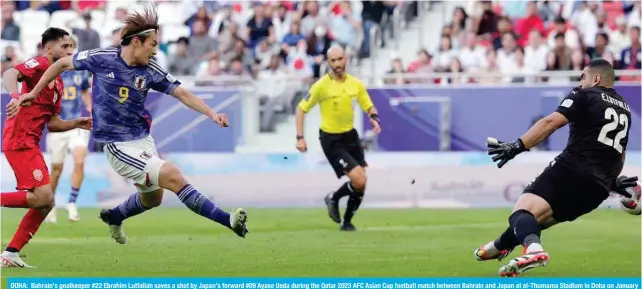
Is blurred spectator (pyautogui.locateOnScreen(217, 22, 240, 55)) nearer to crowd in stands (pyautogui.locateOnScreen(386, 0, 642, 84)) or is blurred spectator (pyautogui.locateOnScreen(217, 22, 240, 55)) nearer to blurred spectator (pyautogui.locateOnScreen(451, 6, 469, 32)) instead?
crowd in stands (pyautogui.locateOnScreen(386, 0, 642, 84))

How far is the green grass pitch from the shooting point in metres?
12.5

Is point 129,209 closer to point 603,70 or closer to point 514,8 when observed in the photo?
point 603,70

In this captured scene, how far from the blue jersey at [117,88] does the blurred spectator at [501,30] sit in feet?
46.9

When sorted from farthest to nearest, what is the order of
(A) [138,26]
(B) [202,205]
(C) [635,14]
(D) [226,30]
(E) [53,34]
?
1. (D) [226,30]
2. (C) [635,14]
3. (E) [53,34]
4. (A) [138,26]
5. (B) [202,205]

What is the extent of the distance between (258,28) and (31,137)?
48.9 ft

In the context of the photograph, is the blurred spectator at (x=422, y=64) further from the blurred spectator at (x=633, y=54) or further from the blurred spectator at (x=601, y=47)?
the blurred spectator at (x=633, y=54)

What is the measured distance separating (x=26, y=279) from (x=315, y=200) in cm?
1092

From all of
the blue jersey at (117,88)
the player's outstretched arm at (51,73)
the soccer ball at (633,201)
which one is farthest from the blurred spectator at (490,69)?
the player's outstretched arm at (51,73)

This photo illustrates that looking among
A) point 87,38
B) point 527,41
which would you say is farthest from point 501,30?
point 87,38

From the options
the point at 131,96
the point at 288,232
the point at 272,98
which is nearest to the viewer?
the point at 131,96

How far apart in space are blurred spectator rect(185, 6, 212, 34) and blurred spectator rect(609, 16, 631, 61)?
8449 millimetres

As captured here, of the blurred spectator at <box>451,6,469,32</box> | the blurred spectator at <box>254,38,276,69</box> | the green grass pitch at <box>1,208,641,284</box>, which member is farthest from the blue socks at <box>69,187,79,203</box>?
A: the blurred spectator at <box>451,6,469,32</box>

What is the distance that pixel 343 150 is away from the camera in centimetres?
1803

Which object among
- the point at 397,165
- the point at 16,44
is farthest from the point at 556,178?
the point at 16,44
